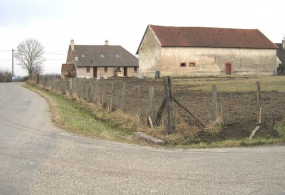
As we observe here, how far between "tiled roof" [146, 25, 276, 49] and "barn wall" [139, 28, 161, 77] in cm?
106

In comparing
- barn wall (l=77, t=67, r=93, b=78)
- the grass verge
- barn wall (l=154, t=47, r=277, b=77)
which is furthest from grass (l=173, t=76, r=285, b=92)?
barn wall (l=77, t=67, r=93, b=78)

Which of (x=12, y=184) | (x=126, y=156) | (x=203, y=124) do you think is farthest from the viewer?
(x=203, y=124)

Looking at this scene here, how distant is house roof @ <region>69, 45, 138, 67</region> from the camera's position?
203 feet

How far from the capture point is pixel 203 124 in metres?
10.0

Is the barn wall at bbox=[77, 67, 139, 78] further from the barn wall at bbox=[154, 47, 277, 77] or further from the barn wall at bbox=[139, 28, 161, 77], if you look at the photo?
the barn wall at bbox=[154, 47, 277, 77]

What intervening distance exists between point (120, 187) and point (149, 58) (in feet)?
133

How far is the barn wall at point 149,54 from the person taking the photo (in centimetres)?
4297

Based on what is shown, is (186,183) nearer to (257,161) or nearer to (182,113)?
(257,161)

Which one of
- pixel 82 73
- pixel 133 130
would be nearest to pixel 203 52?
pixel 82 73

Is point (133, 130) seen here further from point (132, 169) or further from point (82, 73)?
point (82, 73)

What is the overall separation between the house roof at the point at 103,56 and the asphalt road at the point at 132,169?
175 feet

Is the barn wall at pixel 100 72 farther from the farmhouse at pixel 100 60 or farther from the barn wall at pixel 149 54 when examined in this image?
the barn wall at pixel 149 54

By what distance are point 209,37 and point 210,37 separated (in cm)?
18

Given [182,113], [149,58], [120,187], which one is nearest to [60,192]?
[120,187]
